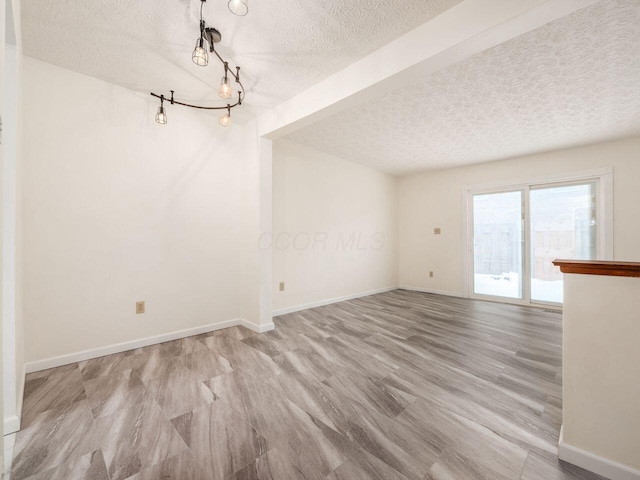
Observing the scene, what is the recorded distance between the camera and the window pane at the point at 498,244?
4.51m

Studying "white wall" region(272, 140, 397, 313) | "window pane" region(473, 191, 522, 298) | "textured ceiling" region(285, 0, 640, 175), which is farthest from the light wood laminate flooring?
"textured ceiling" region(285, 0, 640, 175)

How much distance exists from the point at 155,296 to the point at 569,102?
4.71 metres

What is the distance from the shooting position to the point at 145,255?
263 centimetres

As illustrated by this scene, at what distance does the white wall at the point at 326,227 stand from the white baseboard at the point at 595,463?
111 inches

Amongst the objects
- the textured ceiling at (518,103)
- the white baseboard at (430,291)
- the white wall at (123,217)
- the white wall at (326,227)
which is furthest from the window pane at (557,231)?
the white wall at (123,217)

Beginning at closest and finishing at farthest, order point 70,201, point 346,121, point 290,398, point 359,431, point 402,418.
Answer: point 359,431, point 402,418, point 290,398, point 70,201, point 346,121

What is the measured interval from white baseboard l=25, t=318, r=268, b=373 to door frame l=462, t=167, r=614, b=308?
12.8 feet

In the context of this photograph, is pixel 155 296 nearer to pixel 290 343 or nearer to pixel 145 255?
pixel 145 255

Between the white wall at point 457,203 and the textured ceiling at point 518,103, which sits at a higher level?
the textured ceiling at point 518,103

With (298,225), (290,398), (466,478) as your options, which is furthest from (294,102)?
(466,478)

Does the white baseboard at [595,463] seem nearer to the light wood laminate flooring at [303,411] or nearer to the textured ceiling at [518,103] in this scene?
the light wood laminate flooring at [303,411]

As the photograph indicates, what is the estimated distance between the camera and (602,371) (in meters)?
1.24

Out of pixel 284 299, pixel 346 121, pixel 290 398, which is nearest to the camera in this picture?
pixel 290 398

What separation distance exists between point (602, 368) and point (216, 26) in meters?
2.98
